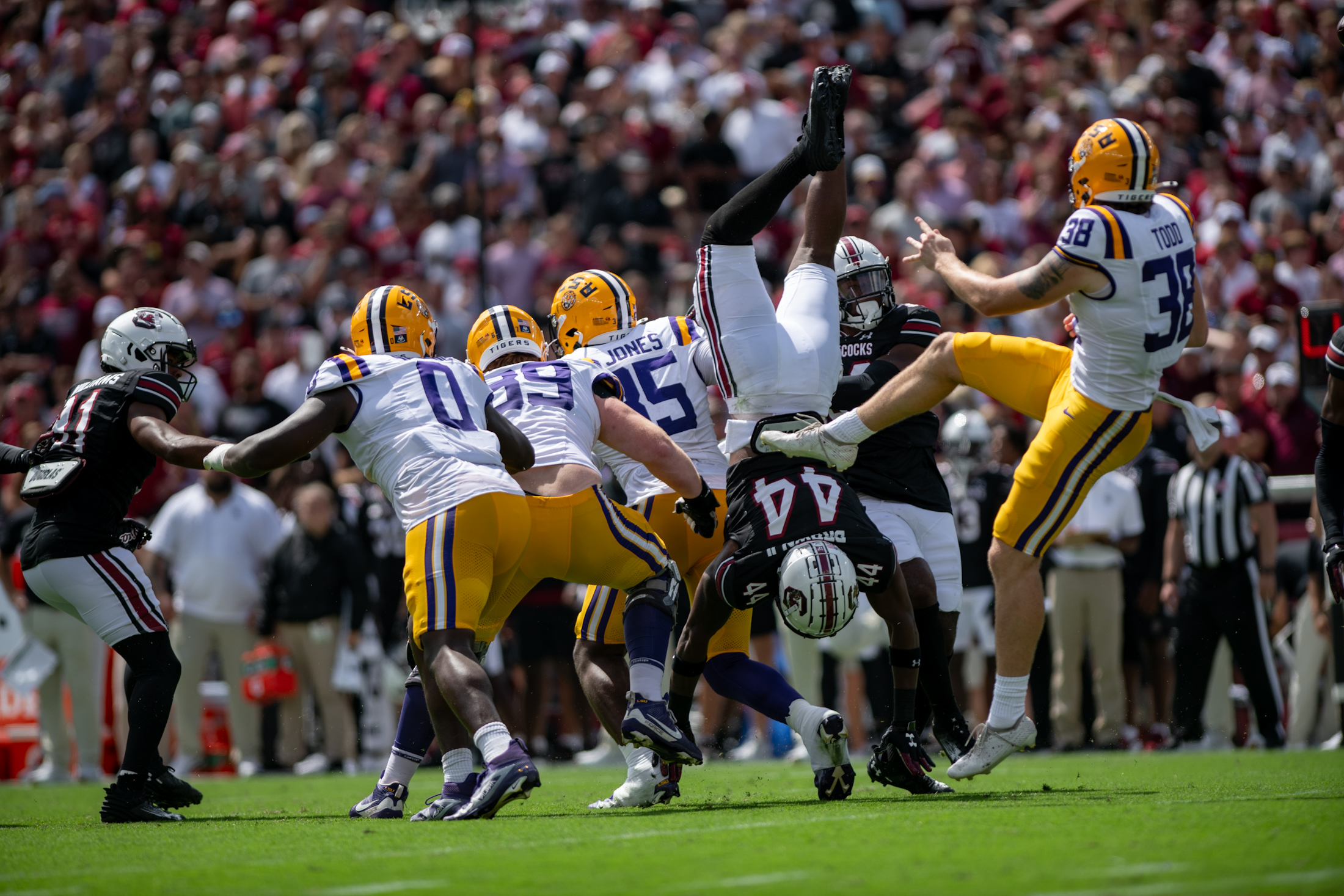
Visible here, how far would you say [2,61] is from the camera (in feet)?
68.3

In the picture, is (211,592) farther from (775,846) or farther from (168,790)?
(775,846)

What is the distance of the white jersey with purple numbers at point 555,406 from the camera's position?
654 cm

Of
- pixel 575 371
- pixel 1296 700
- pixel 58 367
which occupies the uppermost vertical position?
pixel 58 367

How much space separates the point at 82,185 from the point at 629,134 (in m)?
6.89

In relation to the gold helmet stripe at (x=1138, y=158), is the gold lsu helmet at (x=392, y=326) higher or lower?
lower

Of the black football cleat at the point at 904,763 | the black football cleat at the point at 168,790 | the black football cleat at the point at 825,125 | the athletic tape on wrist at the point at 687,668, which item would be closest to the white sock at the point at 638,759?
the athletic tape on wrist at the point at 687,668

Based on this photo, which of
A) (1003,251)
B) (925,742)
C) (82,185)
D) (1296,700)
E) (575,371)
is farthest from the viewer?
(82,185)

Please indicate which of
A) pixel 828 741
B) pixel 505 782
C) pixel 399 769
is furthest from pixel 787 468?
pixel 399 769

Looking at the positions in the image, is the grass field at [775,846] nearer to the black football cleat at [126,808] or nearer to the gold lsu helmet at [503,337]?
the black football cleat at [126,808]

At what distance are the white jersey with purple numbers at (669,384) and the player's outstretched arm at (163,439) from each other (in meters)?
1.74

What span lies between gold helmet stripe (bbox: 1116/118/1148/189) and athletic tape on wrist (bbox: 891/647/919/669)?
2.15 meters

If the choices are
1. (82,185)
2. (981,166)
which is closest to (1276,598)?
(981,166)

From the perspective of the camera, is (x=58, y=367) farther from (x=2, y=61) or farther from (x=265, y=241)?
(x=2, y=61)

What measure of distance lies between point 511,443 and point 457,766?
4.39 feet
